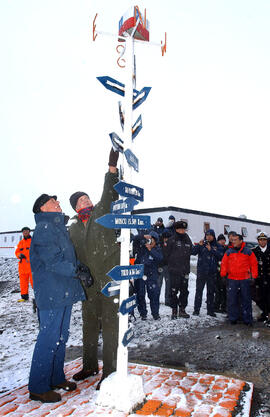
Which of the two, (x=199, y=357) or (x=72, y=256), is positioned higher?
(x=72, y=256)

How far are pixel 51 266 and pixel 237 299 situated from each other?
4.87 meters

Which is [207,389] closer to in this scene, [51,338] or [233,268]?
[51,338]

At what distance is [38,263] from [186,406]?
201 cm

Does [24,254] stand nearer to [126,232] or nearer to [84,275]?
[84,275]

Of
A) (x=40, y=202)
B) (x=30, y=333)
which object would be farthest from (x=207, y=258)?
(x=40, y=202)

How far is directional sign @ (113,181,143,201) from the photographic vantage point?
2.76m

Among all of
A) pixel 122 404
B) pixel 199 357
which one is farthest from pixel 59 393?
pixel 199 357

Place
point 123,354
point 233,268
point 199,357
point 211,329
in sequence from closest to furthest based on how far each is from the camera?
point 123,354, point 199,357, point 211,329, point 233,268

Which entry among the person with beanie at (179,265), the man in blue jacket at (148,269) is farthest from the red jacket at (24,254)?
the person with beanie at (179,265)

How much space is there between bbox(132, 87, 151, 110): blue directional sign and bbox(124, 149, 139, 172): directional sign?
0.57m

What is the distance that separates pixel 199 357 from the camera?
4.50 meters

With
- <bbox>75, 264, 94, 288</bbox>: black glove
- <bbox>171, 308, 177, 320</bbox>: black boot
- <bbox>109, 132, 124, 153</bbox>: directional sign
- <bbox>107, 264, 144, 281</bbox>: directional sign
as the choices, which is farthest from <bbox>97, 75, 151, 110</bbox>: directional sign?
<bbox>171, 308, 177, 320</bbox>: black boot

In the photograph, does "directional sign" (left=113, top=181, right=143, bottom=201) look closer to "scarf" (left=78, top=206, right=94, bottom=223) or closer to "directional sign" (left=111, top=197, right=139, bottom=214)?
"directional sign" (left=111, top=197, right=139, bottom=214)

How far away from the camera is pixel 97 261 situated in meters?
3.43
